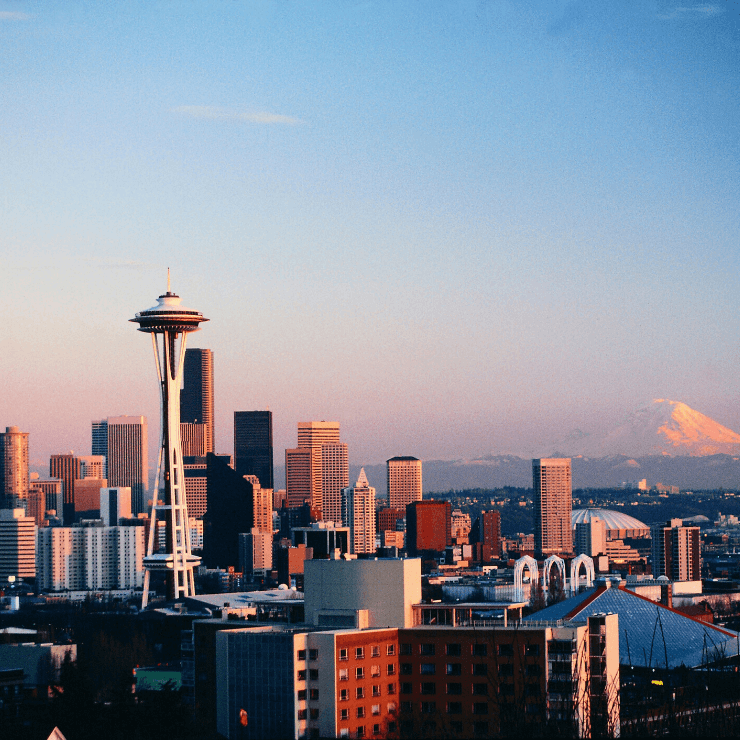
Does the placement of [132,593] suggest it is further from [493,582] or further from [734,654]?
[734,654]

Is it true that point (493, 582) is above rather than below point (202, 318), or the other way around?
below

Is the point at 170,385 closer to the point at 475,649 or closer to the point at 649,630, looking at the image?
the point at 649,630

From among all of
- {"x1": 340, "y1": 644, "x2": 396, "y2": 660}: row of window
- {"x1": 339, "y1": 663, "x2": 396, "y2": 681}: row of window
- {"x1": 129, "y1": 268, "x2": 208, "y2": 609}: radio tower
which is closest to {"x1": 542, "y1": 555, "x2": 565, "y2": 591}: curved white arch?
{"x1": 129, "y1": 268, "x2": 208, "y2": 609}: radio tower

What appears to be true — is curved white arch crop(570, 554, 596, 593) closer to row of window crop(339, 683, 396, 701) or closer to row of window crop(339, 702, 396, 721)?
row of window crop(339, 683, 396, 701)

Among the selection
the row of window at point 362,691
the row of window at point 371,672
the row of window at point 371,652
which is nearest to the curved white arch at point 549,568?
the row of window at point 371,652

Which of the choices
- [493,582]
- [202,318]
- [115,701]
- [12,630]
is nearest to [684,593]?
[493,582]
